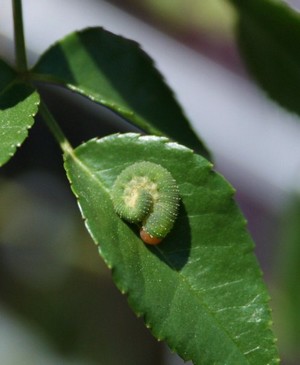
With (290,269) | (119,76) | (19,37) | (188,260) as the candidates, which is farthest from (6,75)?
(290,269)

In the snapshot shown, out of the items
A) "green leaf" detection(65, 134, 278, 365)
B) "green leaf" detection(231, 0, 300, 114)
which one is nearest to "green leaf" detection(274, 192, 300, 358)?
"green leaf" detection(231, 0, 300, 114)

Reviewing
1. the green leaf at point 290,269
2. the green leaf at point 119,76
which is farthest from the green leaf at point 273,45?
the green leaf at point 290,269

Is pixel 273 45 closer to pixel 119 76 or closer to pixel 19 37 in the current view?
pixel 119 76

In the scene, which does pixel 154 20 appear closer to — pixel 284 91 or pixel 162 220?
pixel 284 91

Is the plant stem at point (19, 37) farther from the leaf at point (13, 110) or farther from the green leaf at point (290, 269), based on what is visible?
the green leaf at point (290, 269)

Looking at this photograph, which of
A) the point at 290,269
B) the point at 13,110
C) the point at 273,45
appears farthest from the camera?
the point at 290,269

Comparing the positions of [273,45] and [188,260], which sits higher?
[273,45]
